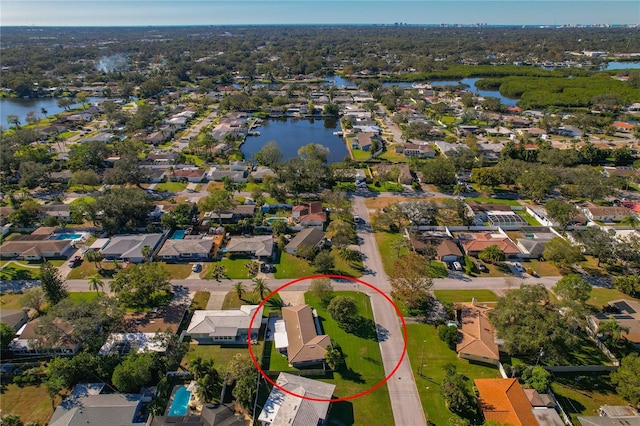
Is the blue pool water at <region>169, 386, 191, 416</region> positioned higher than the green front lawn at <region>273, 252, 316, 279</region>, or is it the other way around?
the green front lawn at <region>273, 252, 316, 279</region>

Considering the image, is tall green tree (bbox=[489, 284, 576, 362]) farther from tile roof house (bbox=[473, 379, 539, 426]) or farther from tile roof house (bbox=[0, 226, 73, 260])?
tile roof house (bbox=[0, 226, 73, 260])

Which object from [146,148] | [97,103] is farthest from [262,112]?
[97,103]

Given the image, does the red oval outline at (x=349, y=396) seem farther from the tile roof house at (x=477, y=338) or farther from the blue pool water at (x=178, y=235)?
the blue pool water at (x=178, y=235)

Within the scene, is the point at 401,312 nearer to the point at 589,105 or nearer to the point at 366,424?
the point at 366,424

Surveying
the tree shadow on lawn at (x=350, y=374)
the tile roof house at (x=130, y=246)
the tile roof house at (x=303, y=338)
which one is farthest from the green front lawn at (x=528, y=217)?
the tile roof house at (x=130, y=246)

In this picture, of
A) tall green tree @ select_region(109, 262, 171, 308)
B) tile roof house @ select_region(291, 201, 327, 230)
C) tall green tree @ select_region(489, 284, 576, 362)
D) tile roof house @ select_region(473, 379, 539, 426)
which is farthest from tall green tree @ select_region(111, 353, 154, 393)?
tall green tree @ select_region(489, 284, 576, 362)

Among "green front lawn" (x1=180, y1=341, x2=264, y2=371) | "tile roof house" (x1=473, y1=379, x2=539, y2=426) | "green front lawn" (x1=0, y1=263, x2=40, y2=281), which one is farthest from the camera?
"green front lawn" (x1=0, y1=263, x2=40, y2=281)
